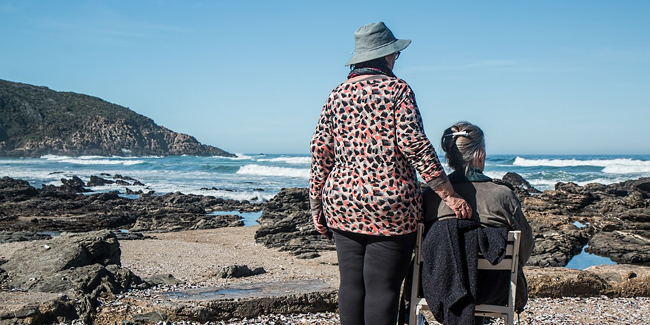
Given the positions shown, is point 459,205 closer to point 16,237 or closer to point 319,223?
point 319,223

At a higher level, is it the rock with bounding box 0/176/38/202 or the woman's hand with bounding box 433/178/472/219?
the woman's hand with bounding box 433/178/472/219

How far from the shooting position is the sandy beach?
454cm

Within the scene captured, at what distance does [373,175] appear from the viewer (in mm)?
2561

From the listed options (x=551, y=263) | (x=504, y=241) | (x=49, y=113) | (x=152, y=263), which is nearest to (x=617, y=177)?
(x=551, y=263)

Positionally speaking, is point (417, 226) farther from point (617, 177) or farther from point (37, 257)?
point (617, 177)

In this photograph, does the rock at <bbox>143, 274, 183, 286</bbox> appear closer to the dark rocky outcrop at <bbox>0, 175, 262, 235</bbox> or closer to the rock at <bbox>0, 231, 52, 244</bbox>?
Answer: the rock at <bbox>0, 231, 52, 244</bbox>

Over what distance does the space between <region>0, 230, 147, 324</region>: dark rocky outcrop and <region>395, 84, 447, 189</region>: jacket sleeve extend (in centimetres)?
297

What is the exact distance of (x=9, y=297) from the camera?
4.19 m

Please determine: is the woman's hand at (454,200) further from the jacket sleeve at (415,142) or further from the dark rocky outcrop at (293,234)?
the dark rocky outcrop at (293,234)

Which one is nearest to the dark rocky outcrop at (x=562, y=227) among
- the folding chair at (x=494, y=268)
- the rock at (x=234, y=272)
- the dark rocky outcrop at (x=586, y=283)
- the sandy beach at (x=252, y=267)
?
the sandy beach at (x=252, y=267)

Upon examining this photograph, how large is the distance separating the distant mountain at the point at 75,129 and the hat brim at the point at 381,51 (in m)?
74.6

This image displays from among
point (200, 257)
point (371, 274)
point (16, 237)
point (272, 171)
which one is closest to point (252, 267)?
point (200, 257)

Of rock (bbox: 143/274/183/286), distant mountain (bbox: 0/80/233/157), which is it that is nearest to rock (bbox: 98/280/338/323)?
rock (bbox: 143/274/183/286)

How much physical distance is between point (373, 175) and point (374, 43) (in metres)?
0.73
